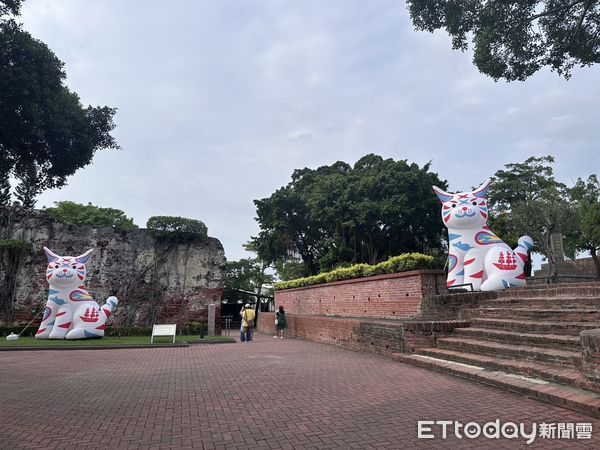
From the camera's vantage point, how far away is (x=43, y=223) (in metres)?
17.9

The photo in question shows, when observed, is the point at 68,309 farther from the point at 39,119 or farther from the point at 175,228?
the point at 39,119

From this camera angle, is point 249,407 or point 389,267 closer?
point 249,407

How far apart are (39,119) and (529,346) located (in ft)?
35.2

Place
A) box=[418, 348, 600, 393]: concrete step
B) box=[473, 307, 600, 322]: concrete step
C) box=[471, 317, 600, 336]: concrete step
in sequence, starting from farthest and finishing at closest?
1. box=[473, 307, 600, 322]: concrete step
2. box=[471, 317, 600, 336]: concrete step
3. box=[418, 348, 600, 393]: concrete step

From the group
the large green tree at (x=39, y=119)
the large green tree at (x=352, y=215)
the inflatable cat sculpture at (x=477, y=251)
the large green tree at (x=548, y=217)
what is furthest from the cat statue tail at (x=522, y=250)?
the large green tree at (x=548, y=217)

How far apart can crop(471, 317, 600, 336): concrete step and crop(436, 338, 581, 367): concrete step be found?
44cm

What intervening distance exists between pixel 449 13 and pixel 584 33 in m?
3.65

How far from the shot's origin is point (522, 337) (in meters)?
6.27

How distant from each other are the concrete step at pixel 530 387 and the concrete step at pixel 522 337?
2.60 feet

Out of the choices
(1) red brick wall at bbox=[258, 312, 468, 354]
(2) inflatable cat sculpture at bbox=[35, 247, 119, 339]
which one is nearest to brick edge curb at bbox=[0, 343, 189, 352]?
(2) inflatable cat sculpture at bbox=[35, 247, 119, 339]

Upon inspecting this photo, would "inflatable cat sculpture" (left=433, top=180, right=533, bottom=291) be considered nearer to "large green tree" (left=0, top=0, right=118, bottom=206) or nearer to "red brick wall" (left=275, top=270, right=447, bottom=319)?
"red brick wall" (left=275, top=270, right=447, bottom=319)

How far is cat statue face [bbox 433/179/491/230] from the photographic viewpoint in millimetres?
10922

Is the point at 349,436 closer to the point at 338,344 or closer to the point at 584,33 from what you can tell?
the point at 338,344

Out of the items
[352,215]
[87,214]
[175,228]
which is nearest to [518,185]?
[352,215]
